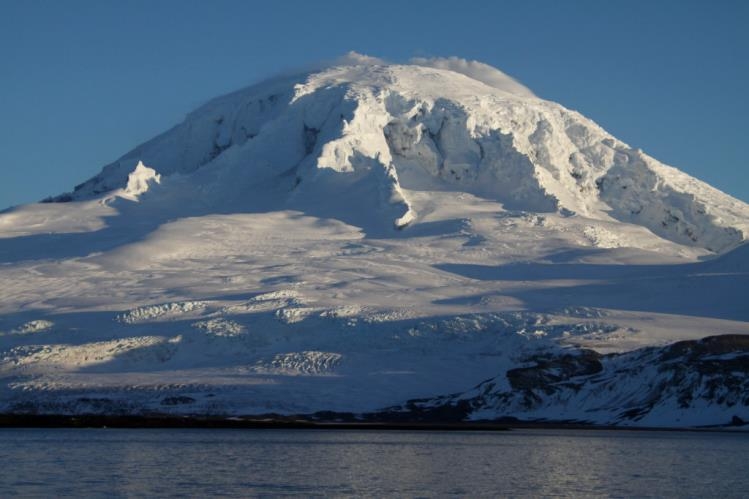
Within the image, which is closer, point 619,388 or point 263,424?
point 263,424

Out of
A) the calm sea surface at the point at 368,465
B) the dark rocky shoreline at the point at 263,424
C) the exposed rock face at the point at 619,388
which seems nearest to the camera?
the calm sea surface at the point at 368,465

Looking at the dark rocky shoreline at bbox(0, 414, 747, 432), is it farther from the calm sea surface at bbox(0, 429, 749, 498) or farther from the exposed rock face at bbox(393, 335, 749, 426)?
the calm sea surface at bbox(0, 429, 749, 498)

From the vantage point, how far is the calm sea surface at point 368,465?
73.1m

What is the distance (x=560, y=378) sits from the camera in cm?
16375

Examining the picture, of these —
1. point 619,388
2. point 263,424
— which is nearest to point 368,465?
point 263,424

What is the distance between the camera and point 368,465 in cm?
8869

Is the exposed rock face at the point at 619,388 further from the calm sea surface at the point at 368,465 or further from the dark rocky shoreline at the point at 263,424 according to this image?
the calm sea surface at the point at 368,465

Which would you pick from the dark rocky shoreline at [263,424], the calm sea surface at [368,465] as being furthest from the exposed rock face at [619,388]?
the calm sea surface at [368,465]

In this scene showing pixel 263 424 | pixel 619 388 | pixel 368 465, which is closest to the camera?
pixel 368 465

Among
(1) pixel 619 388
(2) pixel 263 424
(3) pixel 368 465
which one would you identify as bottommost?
(2) pixel 263 424

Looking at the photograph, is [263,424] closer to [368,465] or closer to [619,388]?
[619,388]

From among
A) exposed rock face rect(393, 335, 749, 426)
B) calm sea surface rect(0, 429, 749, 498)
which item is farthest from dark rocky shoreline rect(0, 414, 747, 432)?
calm sea surface rect(0, 429, 749, 498)

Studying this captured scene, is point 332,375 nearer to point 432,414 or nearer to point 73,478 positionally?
point 432,414

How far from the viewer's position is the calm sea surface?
240ft
